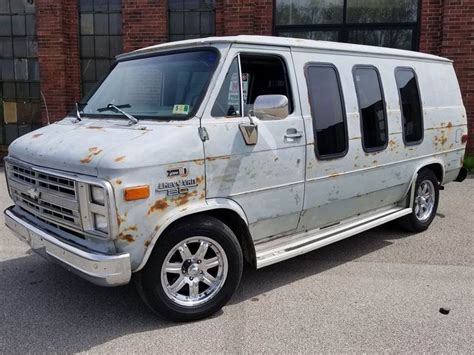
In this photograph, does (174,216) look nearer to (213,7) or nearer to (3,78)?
(213,7)

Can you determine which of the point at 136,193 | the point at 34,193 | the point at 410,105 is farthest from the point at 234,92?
the point at 410,105

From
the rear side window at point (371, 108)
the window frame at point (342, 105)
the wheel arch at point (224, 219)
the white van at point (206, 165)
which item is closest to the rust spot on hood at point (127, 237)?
the white van at point (206, 165)

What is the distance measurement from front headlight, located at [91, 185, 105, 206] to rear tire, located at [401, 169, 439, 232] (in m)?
4.03

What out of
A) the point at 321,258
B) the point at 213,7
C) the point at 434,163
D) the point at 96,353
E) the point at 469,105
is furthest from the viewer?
the point at 213,7

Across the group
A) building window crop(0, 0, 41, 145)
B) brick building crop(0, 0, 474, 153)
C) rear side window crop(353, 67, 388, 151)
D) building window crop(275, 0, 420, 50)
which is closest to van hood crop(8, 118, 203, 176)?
rear side window crop(353, 67, 388, 151)

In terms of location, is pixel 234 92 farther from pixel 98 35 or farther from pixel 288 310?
pixel 98 35

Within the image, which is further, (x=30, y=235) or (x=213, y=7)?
(x=213, y=7)

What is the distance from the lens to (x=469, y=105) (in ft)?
32.5

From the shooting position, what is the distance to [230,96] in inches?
153

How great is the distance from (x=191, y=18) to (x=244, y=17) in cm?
128

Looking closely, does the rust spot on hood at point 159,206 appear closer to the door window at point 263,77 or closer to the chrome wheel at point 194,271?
the chrome wheel at point 194,271

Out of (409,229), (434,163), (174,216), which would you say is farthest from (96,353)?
(434,163)

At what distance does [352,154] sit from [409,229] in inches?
73.4

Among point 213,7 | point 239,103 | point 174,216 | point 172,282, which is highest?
point 213,7
